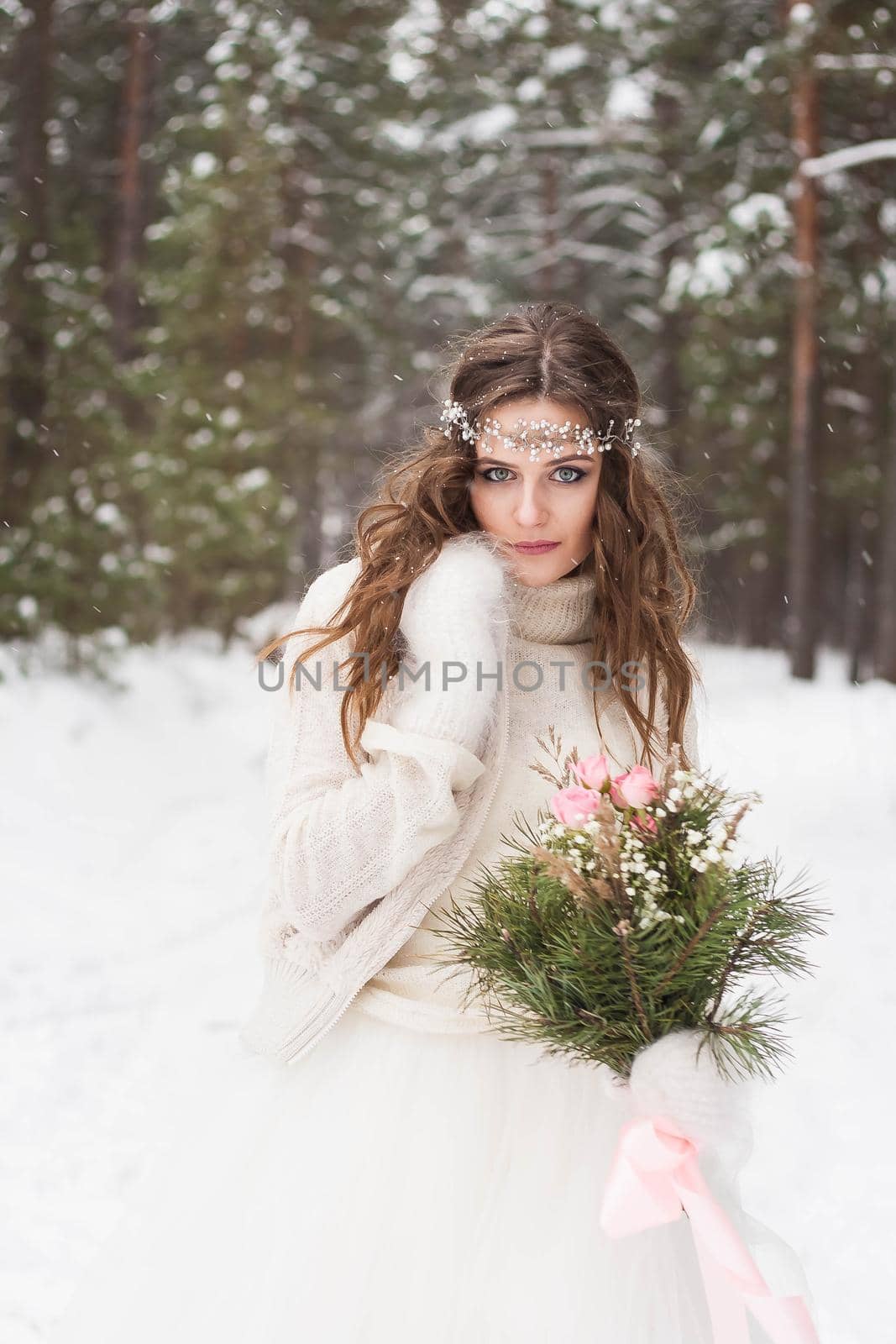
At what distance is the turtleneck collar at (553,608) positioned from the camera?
7.61ft

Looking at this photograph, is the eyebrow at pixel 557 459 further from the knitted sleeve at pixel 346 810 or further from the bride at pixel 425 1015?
the knitted sleeve at pixel 346 810

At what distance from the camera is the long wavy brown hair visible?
6.99 feet

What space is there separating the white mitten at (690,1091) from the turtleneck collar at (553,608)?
991 mm

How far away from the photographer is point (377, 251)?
1867 cm

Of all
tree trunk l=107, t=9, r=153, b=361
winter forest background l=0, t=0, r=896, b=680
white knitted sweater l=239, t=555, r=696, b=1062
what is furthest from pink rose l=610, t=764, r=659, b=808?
tree trunk l=107, t=9, r=153, b=361

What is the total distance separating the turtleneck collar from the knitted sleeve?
455 millimetres

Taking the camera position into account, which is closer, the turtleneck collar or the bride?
the bride

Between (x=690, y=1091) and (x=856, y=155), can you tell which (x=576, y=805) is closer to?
(x=690, y=1091)

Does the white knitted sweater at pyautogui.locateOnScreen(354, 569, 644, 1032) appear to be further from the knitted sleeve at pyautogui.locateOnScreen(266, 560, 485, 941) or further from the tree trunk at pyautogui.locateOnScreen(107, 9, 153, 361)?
the tree trunk at pyautogui.locateOnScreen(107, 9, 153, 361)

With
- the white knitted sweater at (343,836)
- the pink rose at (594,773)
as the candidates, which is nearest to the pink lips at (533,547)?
the white knitted sweater at (343,836)

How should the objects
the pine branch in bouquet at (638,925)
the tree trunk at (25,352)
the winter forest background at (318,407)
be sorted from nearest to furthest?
the pine branch in bouquet at (638,925) → the winter forest background at (318,407) → the tree trunk at (25,352)

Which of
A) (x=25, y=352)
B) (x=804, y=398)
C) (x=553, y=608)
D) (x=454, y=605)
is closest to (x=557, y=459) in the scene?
(x=553, y=608)

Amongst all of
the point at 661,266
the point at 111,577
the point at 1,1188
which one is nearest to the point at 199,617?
the point at 111,577

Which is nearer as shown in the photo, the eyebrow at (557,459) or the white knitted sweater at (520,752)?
the white knitted sweater at (520,752)
